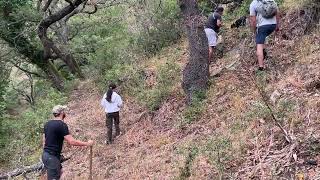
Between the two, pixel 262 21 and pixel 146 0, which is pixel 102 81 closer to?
pixel 146 0

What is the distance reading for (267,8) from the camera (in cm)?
968

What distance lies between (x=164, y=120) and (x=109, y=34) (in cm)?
1430

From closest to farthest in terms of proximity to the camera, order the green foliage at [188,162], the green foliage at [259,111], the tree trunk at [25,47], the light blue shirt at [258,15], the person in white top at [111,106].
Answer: the green foliage at [188,162] → the green foliage at [259,111] → the light blue shirt at [258,15] → the person in white top at [111,106] → the tree trunk at [25,47]

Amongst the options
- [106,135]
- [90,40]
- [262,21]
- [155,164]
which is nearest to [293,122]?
[155,164]

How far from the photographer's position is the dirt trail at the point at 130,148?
875 centimetres

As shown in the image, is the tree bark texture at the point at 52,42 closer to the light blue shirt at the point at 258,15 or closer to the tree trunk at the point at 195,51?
the tree trunk at the point at 195,51

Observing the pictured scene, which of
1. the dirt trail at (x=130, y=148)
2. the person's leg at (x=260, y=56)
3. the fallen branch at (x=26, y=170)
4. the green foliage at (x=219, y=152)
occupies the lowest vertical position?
the fallen branch at (x=26, y=170)

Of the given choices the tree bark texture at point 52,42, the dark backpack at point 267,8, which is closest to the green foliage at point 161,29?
the tree bark texture at point 52,42

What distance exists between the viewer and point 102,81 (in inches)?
677

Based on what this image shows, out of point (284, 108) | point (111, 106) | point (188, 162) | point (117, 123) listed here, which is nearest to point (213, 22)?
point (111, 106)

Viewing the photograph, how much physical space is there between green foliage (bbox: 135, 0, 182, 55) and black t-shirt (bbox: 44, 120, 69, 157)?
9539 millimetres

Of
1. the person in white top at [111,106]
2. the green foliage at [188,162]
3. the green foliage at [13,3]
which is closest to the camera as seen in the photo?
the green foliage at [188,162]

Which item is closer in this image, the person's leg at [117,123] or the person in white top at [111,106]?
the person in white top at [111,106]

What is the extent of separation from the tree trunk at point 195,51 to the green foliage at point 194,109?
19 centimetres
